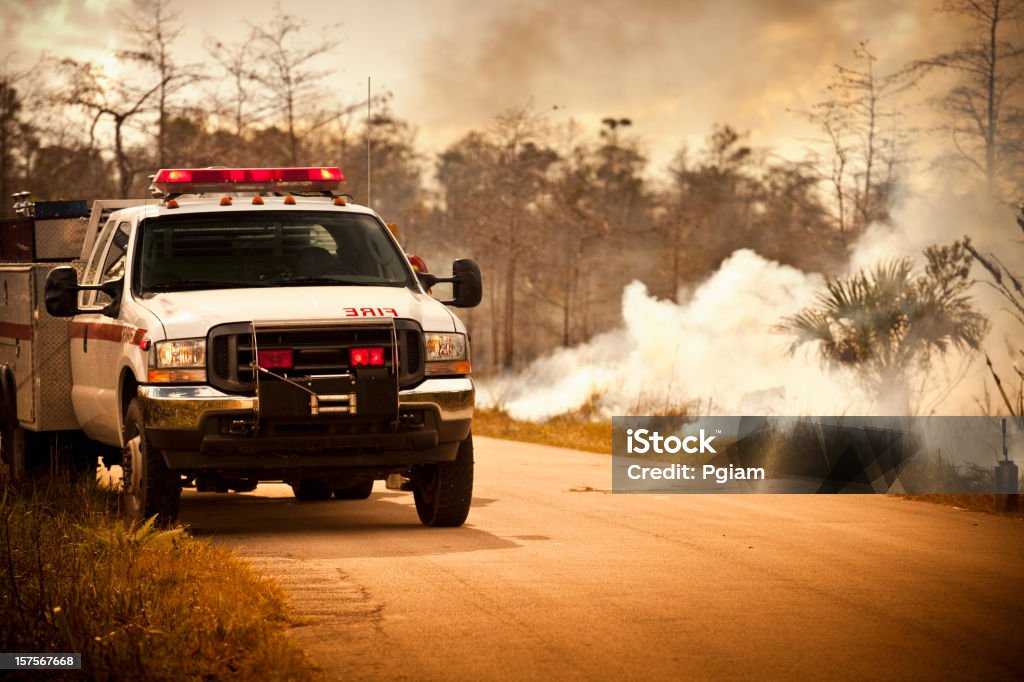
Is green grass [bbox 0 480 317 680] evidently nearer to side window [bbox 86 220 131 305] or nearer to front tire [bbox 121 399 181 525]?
front tire [bbox 121 399 181 525]

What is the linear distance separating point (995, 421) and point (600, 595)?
25.2ft

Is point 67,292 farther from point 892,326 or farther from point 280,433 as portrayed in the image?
point 892,326

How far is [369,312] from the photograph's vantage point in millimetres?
10914

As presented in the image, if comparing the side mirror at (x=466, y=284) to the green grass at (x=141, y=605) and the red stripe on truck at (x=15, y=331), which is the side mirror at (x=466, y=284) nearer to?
the green grass at (x=141, y=605)

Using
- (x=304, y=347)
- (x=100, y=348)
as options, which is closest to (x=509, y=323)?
(x=100, y=348)

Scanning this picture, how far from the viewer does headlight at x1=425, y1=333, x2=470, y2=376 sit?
11.1 m

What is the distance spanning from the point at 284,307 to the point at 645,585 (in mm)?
3178

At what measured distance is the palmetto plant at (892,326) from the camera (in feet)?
72.7

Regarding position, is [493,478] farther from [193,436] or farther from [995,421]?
[193,436]

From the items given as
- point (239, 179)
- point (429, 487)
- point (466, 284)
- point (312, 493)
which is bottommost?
point (312, 493)

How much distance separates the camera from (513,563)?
1005 centimetres

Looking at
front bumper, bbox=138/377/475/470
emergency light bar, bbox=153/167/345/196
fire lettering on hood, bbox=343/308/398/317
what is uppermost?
emergency light bar, bbox=153/167/345/196

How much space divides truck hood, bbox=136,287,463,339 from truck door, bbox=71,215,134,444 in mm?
654

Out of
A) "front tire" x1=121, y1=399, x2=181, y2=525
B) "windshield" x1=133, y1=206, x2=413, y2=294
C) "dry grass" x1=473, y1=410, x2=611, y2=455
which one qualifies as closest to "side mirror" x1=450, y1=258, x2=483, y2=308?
"windshield" x1=133, y1=206, x2=413, y2=294
